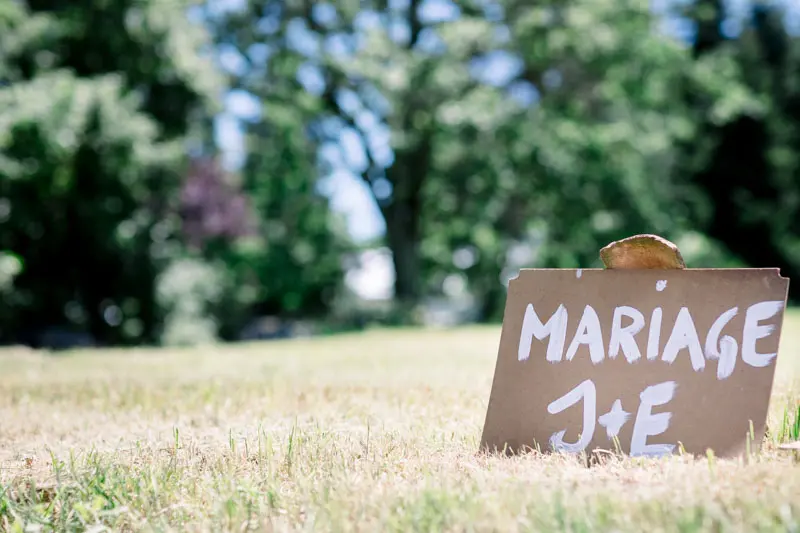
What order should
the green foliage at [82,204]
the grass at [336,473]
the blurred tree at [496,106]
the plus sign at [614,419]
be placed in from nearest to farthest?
the grass at [336,473]
the plus sign at [614,419]
the green foliage at [82,204]
the blurred tree at [496,106]

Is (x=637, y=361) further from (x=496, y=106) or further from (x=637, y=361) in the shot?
(x=496, y=106)

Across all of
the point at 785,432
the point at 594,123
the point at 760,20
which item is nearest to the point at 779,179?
the point at 760,20

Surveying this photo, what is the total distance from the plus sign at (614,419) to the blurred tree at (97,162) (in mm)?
12310

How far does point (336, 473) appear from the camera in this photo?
3.29m

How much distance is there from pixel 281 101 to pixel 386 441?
63.5 ft

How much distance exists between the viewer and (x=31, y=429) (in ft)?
16.4

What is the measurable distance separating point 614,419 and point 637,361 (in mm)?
296

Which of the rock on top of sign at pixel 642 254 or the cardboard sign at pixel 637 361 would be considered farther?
the rock on top of sign at pixel 642 254

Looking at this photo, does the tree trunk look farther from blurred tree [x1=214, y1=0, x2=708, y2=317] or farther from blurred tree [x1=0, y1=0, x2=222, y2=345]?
blurred tree [x1=0, y1=0, x2=222, y2=345]

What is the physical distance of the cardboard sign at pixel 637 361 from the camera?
11.0 feet

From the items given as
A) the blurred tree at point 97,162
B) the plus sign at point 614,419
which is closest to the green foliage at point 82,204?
the blurred tree at point 97,162

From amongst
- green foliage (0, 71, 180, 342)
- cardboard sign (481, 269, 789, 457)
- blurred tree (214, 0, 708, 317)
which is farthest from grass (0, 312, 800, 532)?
blurred tree (214, 0, 708, 317)

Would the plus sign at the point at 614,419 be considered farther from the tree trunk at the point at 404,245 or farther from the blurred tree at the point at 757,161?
the blurred tree at the point at 757,161

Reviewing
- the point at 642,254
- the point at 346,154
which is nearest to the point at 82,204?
the point at 346,154
